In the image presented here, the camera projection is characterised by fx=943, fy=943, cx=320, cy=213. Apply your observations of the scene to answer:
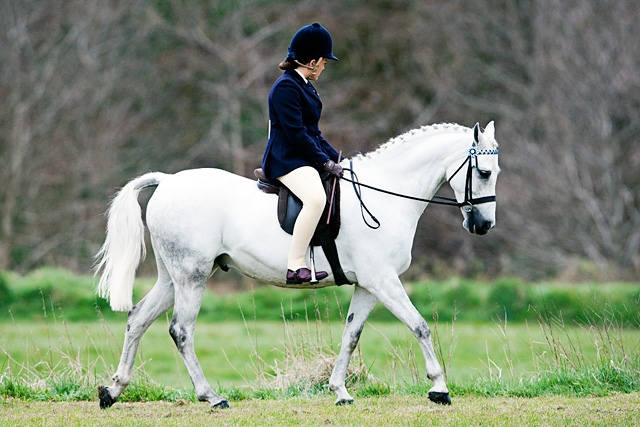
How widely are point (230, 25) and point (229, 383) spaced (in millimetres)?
16550

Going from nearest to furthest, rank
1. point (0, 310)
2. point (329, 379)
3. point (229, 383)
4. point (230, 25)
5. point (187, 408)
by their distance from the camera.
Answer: point (187, 408), point (329, 379), point (229, 383), point (0, 310), point (230, 25)

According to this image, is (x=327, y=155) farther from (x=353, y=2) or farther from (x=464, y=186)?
(x=353, y=2)

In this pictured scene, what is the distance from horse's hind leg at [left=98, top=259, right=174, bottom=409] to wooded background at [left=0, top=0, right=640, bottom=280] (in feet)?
44.0

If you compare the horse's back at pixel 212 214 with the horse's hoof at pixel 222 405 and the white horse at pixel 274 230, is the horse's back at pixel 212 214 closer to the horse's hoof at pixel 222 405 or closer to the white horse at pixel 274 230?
the white horse at pixel 274 230

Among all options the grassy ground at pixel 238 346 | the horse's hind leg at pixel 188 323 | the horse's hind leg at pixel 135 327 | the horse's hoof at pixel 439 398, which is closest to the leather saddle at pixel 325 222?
the horse's hind leg at pixel 188 323

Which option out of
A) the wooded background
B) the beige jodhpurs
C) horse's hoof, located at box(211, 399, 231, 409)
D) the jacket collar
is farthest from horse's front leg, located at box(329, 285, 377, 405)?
the wooded background

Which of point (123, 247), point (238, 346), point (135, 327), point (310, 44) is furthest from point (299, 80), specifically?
point (238, 346)

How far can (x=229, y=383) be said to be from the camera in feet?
40.1

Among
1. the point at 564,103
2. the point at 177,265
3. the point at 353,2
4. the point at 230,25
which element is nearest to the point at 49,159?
the point at 230,25

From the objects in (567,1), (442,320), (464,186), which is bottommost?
(442,320)

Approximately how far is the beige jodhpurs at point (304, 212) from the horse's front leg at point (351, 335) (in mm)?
664

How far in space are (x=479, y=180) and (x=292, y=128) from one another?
5.01 ft

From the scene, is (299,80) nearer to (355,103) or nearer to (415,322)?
(415,322)

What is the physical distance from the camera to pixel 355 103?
2825cm
